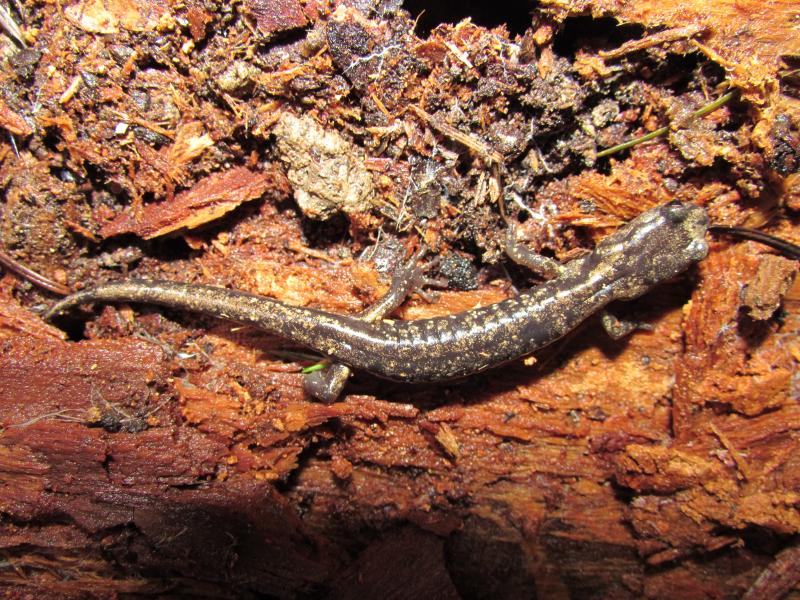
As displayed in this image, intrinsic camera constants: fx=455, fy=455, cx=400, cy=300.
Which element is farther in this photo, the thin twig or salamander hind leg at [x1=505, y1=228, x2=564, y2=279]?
salamander hind leg at [x1=505, y1=228, x2=564, y2=279]

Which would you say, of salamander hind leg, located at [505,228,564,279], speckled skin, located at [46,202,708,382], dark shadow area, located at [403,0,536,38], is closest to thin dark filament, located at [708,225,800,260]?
speckled skin, located at [46,202,708,382]

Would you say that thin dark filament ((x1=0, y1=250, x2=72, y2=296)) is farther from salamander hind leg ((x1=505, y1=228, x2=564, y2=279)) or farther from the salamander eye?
the salamander eye

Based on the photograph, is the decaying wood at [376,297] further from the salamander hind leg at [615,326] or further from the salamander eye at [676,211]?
the salamander hind leg at [615,326]

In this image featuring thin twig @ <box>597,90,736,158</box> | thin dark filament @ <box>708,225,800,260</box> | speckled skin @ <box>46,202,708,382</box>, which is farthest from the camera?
speckled skin @ <box>46,202,708,382</box>

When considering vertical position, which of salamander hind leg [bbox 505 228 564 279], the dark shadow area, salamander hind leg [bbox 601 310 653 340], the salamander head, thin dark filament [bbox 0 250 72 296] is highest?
the dark shadow area

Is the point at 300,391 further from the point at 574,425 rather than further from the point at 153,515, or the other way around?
the point at 574,425

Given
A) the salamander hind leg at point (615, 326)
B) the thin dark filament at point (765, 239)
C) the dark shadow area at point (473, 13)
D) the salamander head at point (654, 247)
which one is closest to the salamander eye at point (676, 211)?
the salamander head at point (654, 247)

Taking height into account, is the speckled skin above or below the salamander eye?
below

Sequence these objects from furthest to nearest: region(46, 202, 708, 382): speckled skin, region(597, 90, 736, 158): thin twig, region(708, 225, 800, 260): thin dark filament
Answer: region(46, 202, 708, 382): speckled skin, region(708, 225, 800, 260): thin dark filament, region(597, 90, 736, 158): thin twig
